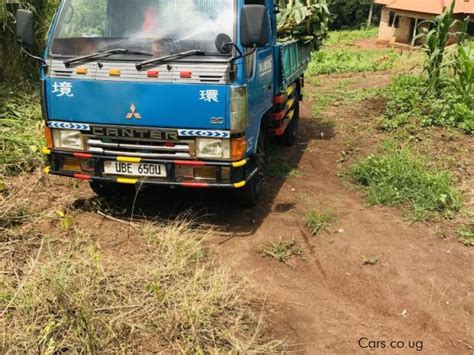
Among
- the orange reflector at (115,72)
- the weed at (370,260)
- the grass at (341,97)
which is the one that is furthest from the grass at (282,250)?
the grass at (341,97)

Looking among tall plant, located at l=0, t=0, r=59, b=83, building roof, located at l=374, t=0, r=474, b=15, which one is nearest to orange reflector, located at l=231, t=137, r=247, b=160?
tall plant, located at l=0, t=0, r=59, b=83

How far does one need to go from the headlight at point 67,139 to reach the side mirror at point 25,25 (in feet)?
2.73

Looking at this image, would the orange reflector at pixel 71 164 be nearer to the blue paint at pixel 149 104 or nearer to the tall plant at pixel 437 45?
the blue paint at pixel 149 104

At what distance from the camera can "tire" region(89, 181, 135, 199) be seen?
5.54 meters

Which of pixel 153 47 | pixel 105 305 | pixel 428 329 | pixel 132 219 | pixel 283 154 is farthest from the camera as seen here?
pixel 283 154

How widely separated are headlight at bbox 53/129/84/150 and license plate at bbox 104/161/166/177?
0.30 meters

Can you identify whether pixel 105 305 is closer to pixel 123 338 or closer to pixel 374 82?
pixel 123 338

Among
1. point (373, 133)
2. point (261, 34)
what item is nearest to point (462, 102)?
point (373, 133)

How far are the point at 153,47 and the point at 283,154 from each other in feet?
11.3

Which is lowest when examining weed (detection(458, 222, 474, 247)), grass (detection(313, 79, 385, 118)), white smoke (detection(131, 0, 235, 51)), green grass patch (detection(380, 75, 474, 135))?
grass (detection(313, 79, 385, 118))

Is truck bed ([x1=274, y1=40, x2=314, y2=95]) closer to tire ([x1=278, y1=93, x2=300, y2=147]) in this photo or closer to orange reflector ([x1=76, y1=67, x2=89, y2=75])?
tire ([x1=278, y1=93, x2=300, y2=147])

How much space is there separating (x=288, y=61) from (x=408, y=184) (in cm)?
217

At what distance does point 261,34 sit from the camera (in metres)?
4.19

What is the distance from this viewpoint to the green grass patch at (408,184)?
221 inches
